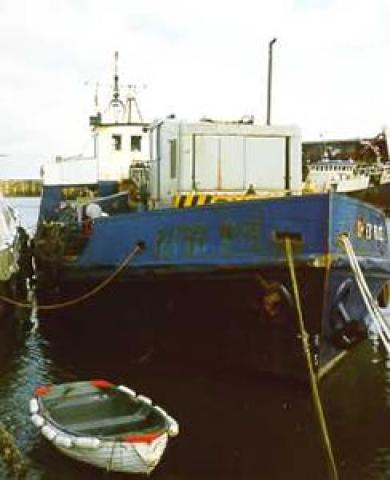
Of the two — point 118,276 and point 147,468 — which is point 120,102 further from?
point 147,468

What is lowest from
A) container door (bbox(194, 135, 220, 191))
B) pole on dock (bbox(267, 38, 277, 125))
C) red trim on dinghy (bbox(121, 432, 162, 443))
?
red trim on dinghy (bbox(121, 432, 162, 443))

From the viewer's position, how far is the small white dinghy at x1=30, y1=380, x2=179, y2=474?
7.80 meters

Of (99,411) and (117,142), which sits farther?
(117,142)

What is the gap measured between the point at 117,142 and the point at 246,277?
30.3ft

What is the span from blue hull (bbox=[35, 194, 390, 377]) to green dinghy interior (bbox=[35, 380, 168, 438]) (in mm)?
1933

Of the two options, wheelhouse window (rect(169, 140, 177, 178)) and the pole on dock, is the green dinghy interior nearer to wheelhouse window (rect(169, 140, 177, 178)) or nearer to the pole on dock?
wheelhouse window (rect(169, 140, 177, 178))

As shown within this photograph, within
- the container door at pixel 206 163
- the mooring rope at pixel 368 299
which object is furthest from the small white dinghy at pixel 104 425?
the container door at pixel 206 163

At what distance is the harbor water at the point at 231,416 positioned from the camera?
27.7 ft

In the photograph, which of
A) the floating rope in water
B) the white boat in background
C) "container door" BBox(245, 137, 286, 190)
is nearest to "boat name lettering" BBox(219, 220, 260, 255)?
"container door" BBox(245, 137, 286, 190)

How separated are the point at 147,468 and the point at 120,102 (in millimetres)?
14838

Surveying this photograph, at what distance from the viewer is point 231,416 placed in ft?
33.1

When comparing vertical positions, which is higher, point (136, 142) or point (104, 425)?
point (136, 142)

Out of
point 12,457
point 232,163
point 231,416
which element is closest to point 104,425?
point 12,457

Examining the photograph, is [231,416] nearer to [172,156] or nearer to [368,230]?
[368,230]
